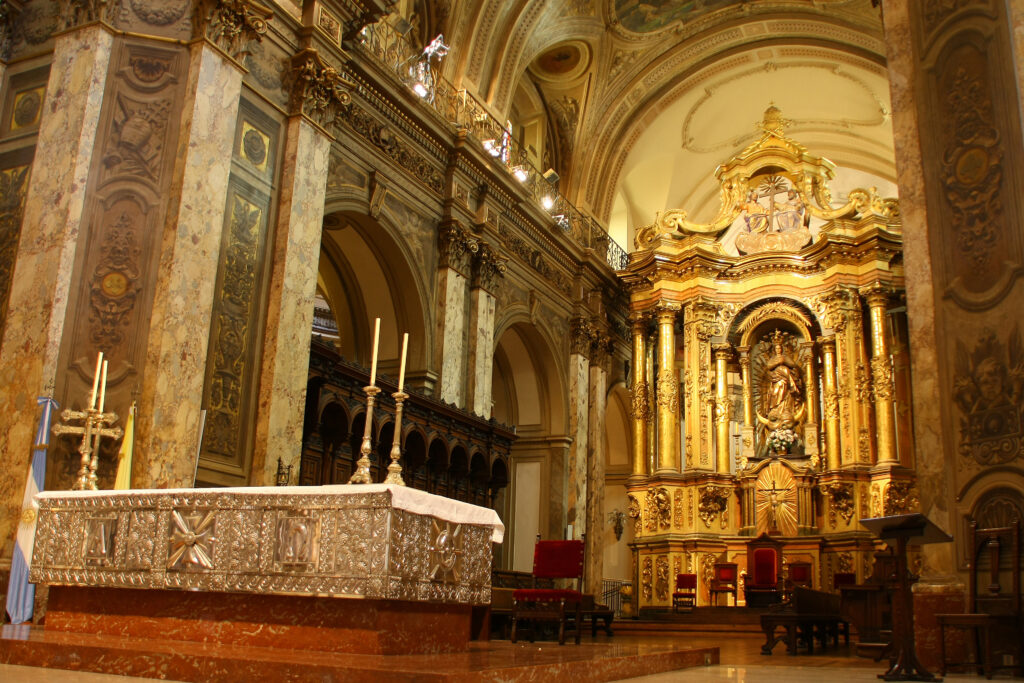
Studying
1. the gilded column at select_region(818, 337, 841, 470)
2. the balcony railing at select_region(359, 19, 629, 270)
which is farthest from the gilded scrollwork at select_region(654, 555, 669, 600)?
the balcony railing at select_region(359, 19, 629, 270)

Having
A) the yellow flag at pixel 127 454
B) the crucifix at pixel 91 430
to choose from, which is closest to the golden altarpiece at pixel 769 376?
the yellow flag at pixel 127 454

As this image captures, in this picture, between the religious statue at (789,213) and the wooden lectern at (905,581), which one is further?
the religious statue at (789,213)

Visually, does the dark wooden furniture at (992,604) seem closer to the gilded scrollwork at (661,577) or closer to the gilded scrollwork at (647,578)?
the gilded scrollwork at (661,577)

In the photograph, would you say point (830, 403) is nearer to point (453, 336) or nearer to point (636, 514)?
point (636, 514)

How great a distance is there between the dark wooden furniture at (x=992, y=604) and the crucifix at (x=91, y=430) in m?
5.20

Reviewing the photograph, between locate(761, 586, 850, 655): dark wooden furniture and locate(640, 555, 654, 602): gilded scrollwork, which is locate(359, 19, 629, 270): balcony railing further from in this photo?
locate(761, 586, 850, 655): dark wooden furniture

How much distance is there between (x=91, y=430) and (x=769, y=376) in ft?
43.4

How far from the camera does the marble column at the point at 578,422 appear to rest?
14.8 metres

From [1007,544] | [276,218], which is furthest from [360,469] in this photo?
[276,218]

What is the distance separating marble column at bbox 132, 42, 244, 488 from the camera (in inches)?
275

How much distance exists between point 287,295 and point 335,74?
7.63 feet

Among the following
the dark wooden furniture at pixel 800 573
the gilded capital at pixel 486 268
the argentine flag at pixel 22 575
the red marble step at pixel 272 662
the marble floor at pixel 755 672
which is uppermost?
the gilded capital at pixel 486 268

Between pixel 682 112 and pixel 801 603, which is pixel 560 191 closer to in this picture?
Answer: pixel 682 112

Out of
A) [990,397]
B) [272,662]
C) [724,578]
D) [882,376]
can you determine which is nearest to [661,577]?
[724,578]
